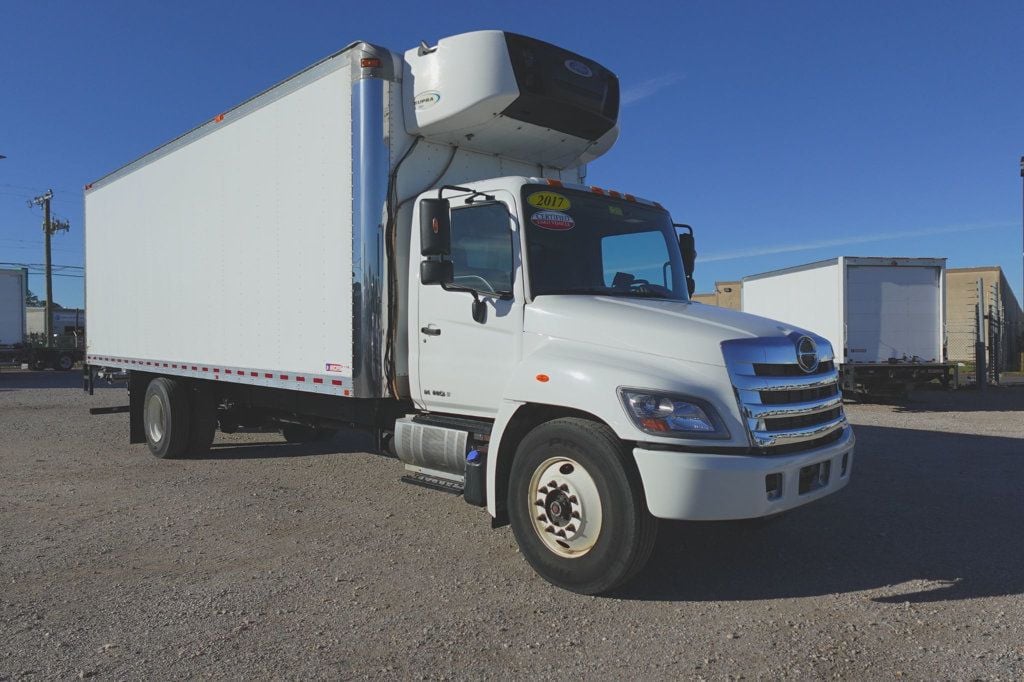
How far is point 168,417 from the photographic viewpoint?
8.46 meters

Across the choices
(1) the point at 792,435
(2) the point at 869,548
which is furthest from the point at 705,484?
(2) the point at 869,548

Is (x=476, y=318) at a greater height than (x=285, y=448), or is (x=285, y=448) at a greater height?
(x=476, y=318)

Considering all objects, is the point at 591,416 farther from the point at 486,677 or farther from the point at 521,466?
the point at 486,677

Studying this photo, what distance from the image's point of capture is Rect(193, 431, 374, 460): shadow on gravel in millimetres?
8992

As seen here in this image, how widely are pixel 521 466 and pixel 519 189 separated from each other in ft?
5.95

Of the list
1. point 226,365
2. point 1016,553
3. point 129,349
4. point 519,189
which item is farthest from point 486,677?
point 129,349

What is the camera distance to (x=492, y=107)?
5.37 metres

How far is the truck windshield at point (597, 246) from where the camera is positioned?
4.81 meters

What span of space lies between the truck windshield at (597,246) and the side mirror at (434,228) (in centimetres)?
53

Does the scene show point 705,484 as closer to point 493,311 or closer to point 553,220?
point 493,311

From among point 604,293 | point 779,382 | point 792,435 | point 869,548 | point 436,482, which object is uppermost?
point 604,293

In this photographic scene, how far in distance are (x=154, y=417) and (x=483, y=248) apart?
594 cm

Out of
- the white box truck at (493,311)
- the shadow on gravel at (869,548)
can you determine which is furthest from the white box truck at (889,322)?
the white box truck at (493,311)

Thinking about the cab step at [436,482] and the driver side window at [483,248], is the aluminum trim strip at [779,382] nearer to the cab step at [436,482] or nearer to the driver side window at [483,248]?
the driver side window at [483,248]
